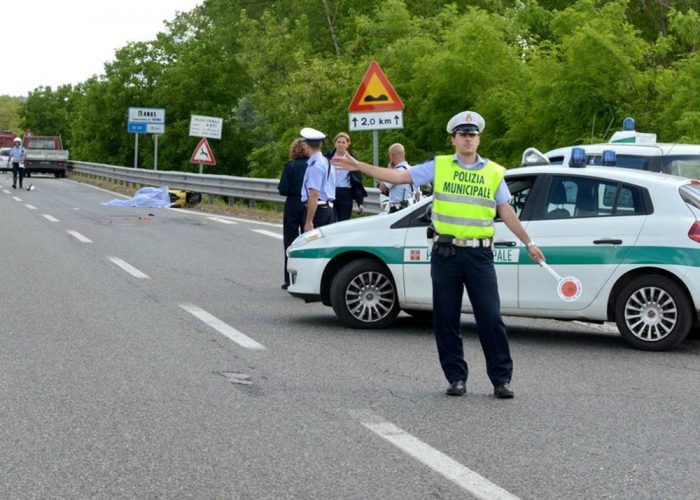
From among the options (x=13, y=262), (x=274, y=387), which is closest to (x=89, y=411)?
(x=274, y=387)

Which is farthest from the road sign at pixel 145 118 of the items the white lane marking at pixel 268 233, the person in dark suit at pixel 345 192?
the person in dark suit at pixel 345 192

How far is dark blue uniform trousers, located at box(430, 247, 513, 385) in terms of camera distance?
7.11 m

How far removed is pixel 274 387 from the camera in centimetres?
731

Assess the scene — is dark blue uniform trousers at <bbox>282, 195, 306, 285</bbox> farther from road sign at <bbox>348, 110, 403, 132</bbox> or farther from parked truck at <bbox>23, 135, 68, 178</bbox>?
parked truck at <bbox>23, 135, 68, 178</bbox>

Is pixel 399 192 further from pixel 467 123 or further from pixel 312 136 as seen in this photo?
pixel 467 123

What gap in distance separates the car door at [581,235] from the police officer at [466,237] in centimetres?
213

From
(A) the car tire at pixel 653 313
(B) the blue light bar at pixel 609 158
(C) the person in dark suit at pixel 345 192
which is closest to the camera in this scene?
(A) the car tire at pixel 653 313

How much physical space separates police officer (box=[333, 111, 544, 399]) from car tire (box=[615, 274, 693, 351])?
2.17 meters

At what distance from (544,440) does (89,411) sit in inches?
95.7

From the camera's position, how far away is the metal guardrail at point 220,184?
1010 inches

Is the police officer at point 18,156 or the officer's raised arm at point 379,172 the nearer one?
the officer's raised arm at point 379,172

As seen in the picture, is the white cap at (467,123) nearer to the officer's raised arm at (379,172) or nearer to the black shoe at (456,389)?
the officer's raised arm at (379,172)

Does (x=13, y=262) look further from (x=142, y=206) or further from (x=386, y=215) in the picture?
(x=142, y=206)

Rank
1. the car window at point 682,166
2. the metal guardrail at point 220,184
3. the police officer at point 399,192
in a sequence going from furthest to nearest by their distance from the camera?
the metal guardrail at point 220,184 < the police officer at point 399,192 < the car window at point 682,166
